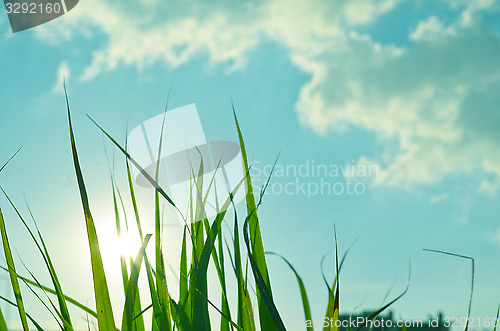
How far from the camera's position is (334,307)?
614mm

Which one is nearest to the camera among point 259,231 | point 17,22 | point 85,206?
point 85,206

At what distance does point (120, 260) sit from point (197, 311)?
6.1 inches

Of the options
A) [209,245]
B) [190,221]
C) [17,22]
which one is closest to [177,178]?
[190,221]

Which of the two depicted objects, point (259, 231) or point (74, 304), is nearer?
point (259, 231)

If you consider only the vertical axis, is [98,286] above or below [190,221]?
below

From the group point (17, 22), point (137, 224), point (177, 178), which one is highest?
point (17, 22)

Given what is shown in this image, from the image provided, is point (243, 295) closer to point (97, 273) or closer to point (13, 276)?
point (97, 273)

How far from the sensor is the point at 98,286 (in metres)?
0.52

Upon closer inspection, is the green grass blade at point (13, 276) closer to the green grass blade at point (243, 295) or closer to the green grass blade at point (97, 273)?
the green grass blade at point (97, 273)

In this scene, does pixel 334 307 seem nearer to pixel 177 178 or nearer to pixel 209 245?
pixel 209 245

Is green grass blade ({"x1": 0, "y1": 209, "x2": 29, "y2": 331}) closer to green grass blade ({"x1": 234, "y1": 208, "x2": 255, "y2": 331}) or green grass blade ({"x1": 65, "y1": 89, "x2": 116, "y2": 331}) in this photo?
green grass blade ({"x1": 65, "y1": 89, "x2": 116, "y2": 331})

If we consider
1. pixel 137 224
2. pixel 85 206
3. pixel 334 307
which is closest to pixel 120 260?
pixel 137 224

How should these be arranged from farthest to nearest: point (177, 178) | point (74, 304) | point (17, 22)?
point (17, 22)
point (177, 178)
point (74, 304)

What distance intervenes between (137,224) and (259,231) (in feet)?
0.54
